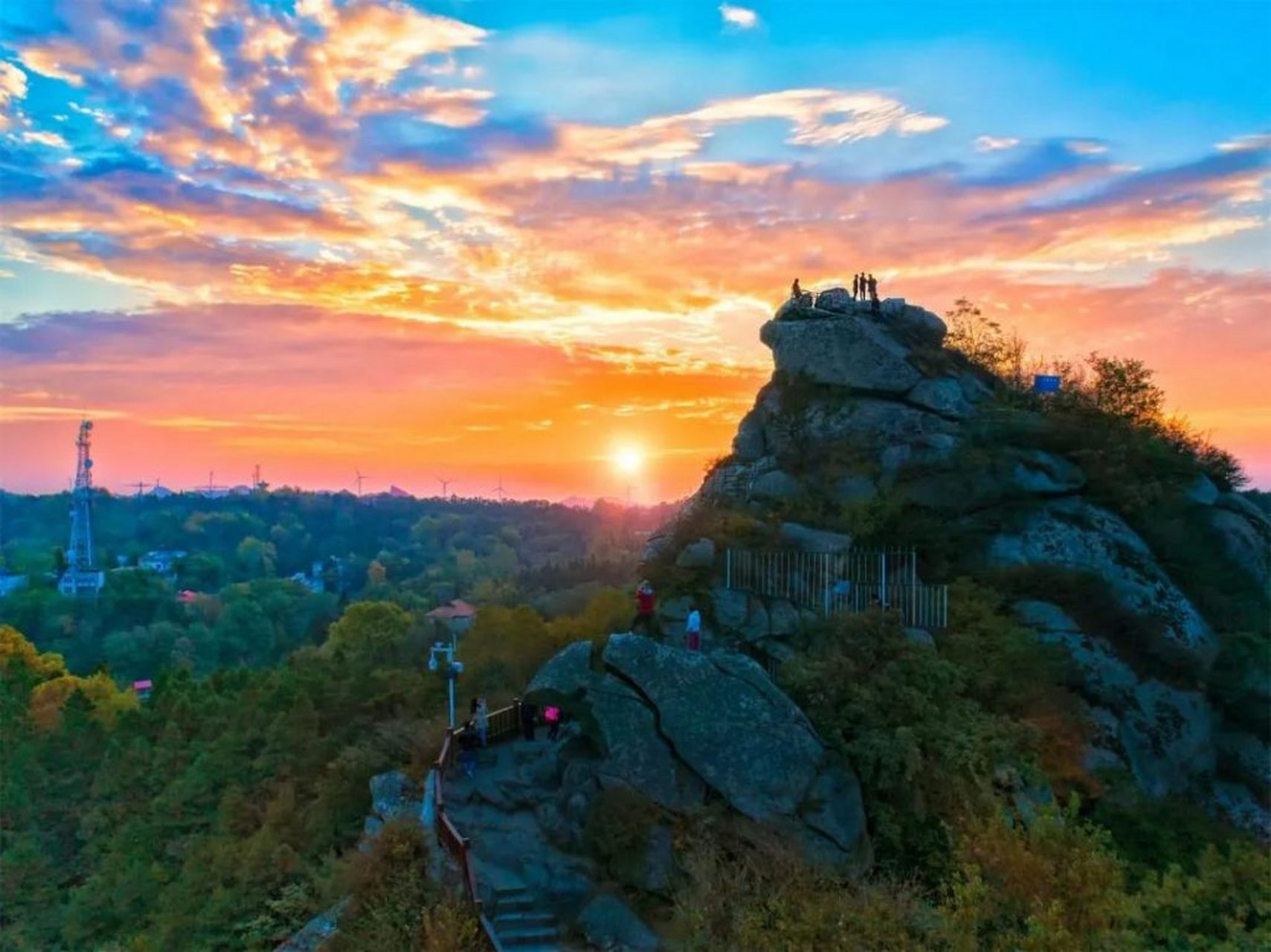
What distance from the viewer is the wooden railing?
13.7 m

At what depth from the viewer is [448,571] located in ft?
462

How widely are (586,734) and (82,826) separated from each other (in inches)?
1251

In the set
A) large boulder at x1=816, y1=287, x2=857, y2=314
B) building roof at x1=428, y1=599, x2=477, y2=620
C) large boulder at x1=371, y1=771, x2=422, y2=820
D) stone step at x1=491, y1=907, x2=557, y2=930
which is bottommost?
building roof at x1=428, y1=599, x2=477, y2=620

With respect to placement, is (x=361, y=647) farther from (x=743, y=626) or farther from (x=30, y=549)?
(x=30, y=549)

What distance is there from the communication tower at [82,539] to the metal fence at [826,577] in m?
134

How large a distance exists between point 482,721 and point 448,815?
12.9 ft

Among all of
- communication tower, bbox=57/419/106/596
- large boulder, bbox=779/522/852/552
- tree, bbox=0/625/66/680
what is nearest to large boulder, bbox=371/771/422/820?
large boulder, bbox=779/522/852/552

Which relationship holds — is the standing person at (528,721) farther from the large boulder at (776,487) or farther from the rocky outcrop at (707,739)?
the large boulder at (776,487)

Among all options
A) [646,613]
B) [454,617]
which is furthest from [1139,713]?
[454,617]

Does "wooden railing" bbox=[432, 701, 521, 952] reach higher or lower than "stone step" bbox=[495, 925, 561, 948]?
higher

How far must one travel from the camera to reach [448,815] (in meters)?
17.1

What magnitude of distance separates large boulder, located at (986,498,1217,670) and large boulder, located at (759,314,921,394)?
6.00m

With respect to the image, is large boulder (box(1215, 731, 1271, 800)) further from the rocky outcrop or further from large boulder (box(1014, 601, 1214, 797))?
the rocky outcrop

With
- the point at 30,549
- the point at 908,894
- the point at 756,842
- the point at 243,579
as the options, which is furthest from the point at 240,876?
the point at 30,549
